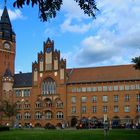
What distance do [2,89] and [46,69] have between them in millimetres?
13431

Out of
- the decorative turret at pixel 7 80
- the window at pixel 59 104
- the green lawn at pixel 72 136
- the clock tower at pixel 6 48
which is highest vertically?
the clock tower at pixel 6 48

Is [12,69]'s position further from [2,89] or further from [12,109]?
[12,109]

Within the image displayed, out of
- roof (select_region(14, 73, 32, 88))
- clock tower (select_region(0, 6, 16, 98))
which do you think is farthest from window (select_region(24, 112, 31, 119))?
clock tower (select_region(0, 6, 16, 98))

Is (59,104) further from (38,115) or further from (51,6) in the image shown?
(51,6)

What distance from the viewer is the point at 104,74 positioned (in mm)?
98250

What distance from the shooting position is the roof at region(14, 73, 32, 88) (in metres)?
107

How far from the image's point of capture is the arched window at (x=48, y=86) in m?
101

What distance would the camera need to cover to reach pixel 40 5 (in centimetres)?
632

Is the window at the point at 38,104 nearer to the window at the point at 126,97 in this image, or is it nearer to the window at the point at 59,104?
the window at the point at 59,104

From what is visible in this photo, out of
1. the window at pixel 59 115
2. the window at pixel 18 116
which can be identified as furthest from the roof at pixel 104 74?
the window at pixel 18 116

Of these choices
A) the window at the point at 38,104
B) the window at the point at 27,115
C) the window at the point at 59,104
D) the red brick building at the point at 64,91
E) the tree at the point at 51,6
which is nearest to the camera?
the tree at the point at 51,6

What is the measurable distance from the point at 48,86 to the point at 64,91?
5112 mm

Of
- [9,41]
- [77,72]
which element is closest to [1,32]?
[9,41]

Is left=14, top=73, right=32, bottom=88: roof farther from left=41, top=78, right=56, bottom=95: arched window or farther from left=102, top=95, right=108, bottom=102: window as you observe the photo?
left=102, top=95, right=108, bottom=102: window
